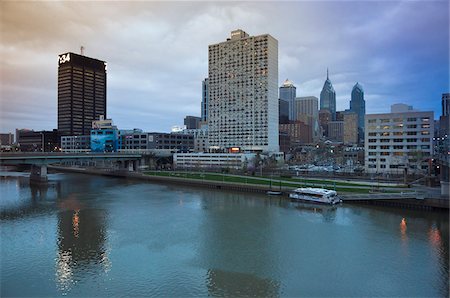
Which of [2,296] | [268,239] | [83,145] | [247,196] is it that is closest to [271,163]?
[247,196]

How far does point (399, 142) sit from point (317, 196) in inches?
1093

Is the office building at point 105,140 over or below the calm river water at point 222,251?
over

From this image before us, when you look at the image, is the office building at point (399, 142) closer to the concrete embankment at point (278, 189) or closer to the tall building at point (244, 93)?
the concrete embankment at point (278, 189)

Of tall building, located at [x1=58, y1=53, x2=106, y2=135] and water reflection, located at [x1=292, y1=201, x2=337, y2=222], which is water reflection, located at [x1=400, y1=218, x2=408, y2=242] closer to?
water reflection, located at [x1=292, y1=201, x2=337, y2=222]

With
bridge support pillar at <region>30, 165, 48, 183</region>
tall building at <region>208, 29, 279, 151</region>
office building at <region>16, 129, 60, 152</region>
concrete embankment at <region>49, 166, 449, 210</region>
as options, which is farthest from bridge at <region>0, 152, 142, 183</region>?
office building at <region>16, 129, 60, 152</region>

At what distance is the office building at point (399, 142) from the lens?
52188 millimetres

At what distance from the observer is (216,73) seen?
10856 cm

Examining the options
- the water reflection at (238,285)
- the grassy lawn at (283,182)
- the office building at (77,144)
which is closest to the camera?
the water reflection at (238,285)

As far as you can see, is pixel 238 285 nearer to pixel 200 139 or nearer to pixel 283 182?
pixel 283 182

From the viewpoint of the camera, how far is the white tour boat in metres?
35.0

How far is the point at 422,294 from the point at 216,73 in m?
99.8

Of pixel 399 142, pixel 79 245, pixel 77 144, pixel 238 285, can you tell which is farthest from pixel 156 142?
pixel 238 285

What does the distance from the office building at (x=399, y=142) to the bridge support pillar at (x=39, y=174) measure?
185 ft

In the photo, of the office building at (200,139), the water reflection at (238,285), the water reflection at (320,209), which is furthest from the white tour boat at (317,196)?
the office building at (200,139)
